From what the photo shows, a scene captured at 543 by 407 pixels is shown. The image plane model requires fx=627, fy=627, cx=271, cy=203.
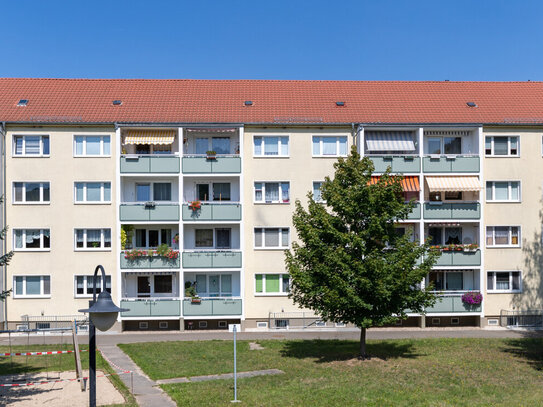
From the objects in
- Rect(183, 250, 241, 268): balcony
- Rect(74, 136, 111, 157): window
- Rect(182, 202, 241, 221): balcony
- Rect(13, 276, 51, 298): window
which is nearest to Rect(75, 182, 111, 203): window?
Rect(74, 136, 111, 157): window

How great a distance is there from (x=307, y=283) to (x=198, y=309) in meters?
11.3

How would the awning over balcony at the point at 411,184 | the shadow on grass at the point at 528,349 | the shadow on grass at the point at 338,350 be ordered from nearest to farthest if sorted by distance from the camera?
the shadow on grass at the point at 528,349 < the shadow on grass at the point at 338,350 < the awning over balcony at the point at 411,184

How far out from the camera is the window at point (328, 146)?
3450 cm

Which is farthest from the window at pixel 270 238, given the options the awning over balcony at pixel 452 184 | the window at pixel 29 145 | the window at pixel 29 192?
the window at pixel 29 145

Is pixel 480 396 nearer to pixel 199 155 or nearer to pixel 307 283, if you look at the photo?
pixel 307 283

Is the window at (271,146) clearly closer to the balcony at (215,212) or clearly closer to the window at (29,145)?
the balcony at (215,212)

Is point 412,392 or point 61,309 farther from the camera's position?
point 61,309

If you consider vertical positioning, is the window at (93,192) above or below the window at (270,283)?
above

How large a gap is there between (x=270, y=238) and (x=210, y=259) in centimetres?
347

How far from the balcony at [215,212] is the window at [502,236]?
1389 centimetres

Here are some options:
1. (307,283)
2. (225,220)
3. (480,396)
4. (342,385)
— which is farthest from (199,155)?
(480,396)

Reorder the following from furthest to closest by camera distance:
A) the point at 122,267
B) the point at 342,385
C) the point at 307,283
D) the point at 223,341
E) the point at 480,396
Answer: the point at 122,267
the point at 223,341
the point at 307,283
the point at 342,385
the point at 480,396

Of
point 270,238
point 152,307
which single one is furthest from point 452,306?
point 152,307

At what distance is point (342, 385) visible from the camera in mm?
19703
